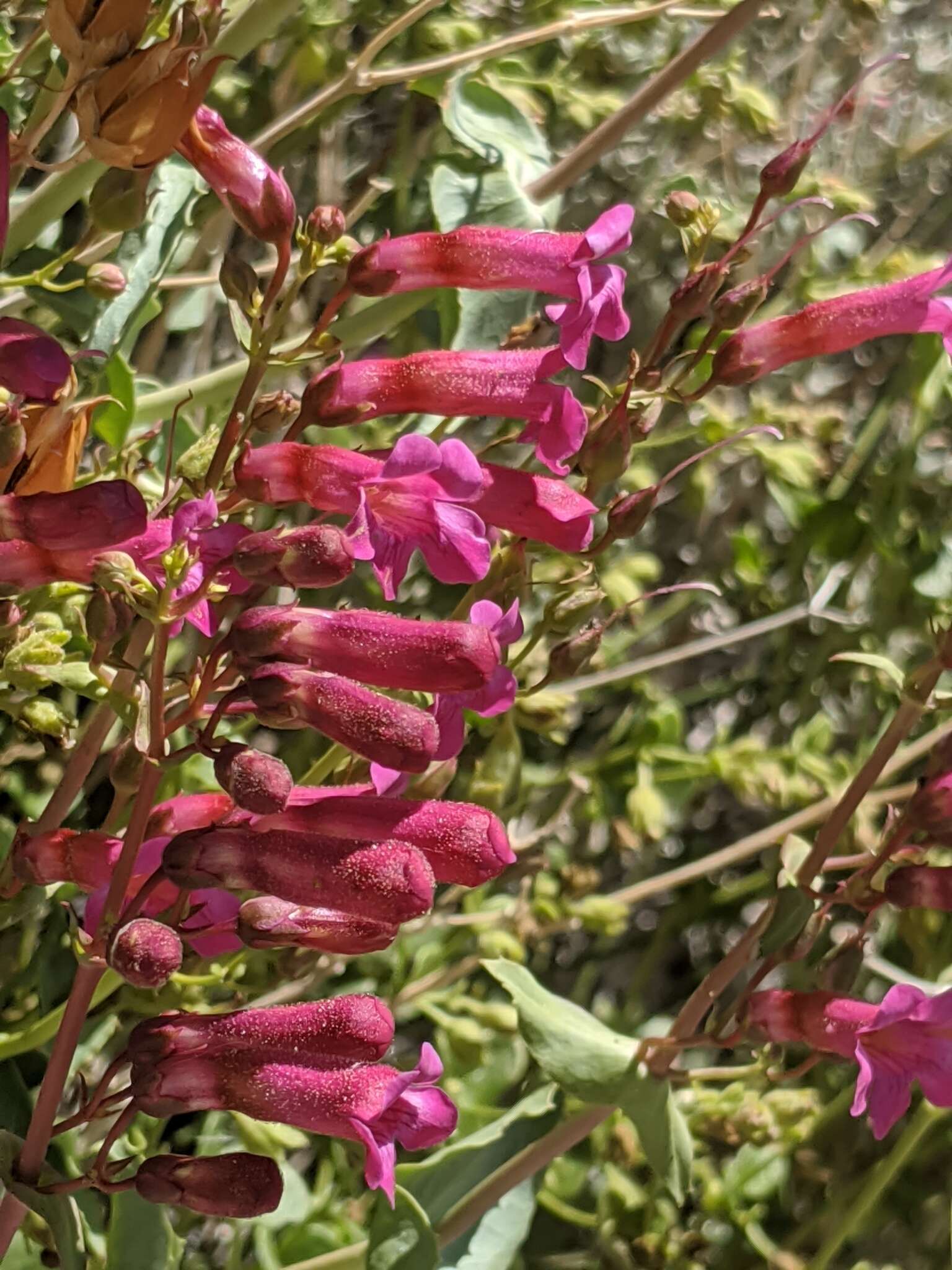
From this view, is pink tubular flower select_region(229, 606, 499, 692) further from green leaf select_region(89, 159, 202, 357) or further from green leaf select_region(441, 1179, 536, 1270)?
green leaf select_region(441, 1179, 536, 1270)

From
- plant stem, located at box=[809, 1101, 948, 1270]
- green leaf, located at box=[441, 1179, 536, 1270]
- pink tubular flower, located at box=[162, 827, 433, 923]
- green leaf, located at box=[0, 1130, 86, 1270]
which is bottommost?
plant stem, located at box=[809, 1101, 948, 1270]

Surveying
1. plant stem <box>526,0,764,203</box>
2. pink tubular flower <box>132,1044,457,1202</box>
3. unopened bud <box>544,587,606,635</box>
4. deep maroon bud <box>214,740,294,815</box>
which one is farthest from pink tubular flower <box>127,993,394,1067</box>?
plant stem <box>526,0,764,203</box>

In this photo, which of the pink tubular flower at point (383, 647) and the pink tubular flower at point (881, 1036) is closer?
the pink tubular flower at point (383, 647)

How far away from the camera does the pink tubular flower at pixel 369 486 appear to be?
544 mm

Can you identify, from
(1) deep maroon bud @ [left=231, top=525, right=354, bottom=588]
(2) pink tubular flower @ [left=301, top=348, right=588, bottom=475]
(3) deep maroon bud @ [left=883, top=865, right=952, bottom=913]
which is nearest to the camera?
(1) deep maroon bud @ [left=231, top=525, right=354, bottom=588]

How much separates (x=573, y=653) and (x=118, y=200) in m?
0.29

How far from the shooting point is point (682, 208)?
69 centimetres

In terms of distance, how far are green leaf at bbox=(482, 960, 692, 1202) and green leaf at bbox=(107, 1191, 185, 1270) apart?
21cm

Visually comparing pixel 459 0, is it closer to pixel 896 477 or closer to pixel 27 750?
pixel 896 477

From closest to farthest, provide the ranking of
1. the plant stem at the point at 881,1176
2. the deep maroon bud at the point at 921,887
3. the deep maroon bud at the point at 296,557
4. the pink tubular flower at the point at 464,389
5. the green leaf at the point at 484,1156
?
the deep maroon bud at the point at 296,557
the pink tubular flower at the point at 464,389
the deep maroon bud at the point at 921,887
the green leaf at the point at 484,1156
the plant stem at the point at 881,1176

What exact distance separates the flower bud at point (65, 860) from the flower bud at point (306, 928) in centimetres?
8

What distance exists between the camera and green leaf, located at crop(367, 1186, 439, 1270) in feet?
2.18

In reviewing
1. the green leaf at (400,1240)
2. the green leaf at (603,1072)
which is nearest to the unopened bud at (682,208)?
the green leaf at (603,1072)

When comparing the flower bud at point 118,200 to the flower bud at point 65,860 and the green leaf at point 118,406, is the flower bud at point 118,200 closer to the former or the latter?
the green leaf at point 118,406
